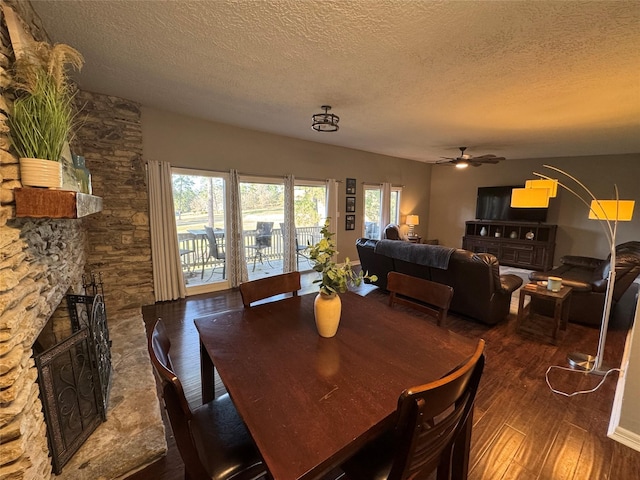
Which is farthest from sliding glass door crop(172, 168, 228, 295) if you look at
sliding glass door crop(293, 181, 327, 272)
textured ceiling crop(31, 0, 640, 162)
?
sliding glass door crop(293, 181, 327, 272)

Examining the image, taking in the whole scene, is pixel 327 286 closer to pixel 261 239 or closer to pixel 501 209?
pixel 261 239

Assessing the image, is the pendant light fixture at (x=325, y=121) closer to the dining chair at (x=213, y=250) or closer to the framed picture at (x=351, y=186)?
the dining chair at (x=213, y=250)

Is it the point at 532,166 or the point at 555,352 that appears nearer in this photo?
the point at 555,352

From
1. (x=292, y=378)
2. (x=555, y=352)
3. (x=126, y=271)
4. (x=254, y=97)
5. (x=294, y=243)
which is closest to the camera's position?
(x=292, y=378)

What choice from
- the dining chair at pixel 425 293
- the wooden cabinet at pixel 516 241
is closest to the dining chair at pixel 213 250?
the dining chair at pixel 425 293

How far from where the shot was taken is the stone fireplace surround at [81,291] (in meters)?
1.08

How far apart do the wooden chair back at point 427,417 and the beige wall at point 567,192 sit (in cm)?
729

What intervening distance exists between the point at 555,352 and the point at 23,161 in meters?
4.18

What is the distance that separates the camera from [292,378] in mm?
1102

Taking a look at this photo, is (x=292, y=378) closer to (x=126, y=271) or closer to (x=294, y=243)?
(x=126, y=271)

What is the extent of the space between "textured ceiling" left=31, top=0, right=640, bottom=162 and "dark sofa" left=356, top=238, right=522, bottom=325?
174 centimetres

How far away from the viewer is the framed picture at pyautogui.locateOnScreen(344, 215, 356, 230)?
20.8 ft

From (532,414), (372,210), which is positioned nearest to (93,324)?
(532,414)

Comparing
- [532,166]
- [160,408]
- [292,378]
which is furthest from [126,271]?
[532,166]
